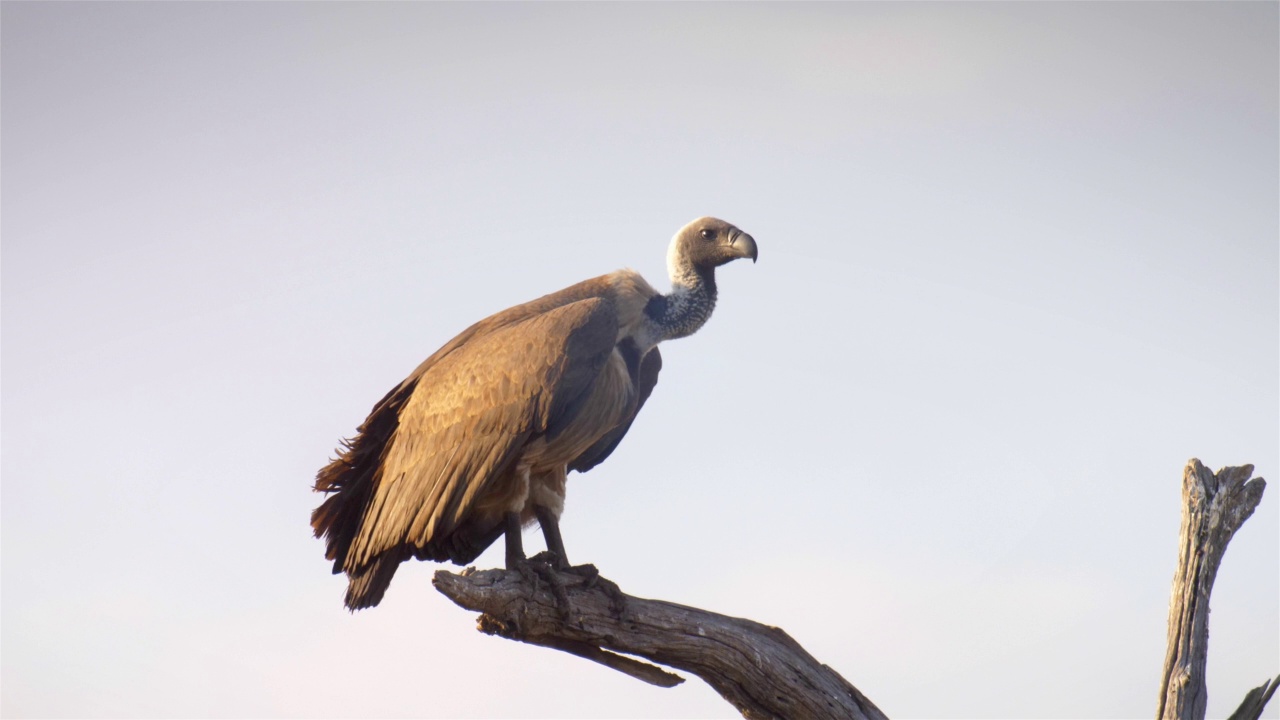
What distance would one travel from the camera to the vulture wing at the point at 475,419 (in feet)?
24.9

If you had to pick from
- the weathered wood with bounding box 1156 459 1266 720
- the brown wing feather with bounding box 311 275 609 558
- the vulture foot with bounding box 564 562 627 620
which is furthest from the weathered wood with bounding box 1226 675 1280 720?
the brown wing feather with bounding box 311 275 609 558

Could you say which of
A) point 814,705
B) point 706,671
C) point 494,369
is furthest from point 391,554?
point 814,705

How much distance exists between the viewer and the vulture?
25.1ft

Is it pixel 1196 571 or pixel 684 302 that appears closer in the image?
pixel 1196 571

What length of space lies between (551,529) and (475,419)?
3.28 feet

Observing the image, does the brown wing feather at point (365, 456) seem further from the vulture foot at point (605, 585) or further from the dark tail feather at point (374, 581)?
the vulture foot at point (605, 585)

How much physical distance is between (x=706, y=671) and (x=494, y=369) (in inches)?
86.8

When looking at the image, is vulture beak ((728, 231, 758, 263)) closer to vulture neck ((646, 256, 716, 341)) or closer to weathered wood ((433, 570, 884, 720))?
vulture neck ((646, 256, 716, 341))

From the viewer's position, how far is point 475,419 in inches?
304

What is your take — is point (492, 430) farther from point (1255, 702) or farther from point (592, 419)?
point (1255, 702)

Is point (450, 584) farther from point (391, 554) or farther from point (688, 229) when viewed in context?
point (688, 229)

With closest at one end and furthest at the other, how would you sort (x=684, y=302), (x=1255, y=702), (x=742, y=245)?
1. (x=1255, y=702)
2. (x=684, y=302)
3. (x=742, y=245)

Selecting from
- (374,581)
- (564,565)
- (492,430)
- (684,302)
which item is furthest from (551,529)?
(684,302)

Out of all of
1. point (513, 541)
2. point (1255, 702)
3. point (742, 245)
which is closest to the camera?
point (1255, 702)
